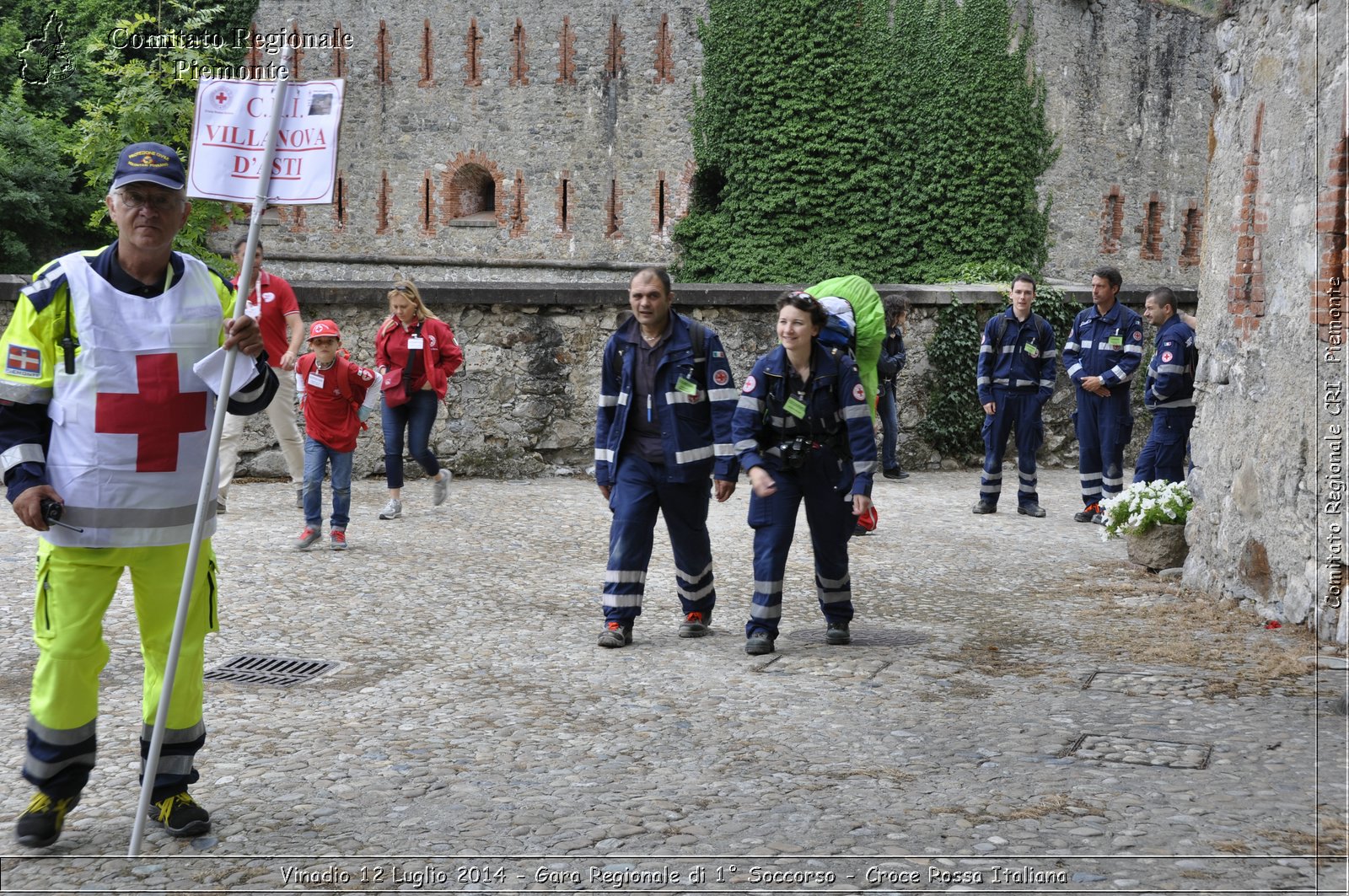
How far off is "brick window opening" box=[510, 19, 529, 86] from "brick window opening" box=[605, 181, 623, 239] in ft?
10.4

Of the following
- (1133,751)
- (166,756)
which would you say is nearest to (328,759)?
(166,756)

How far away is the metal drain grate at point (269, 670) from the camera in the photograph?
5508 mm

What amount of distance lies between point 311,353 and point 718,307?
208 inches

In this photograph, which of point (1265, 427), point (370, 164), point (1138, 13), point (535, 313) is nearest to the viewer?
point (1265, 427)

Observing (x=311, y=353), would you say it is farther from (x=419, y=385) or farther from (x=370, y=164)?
(x=370, y=164)

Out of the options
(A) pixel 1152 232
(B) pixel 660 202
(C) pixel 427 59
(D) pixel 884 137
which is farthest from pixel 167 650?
(A) pixel 1152 232

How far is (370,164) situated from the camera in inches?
1173

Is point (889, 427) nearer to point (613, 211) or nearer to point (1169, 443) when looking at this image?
point (1169, 443)

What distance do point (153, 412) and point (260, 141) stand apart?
97 centimetres

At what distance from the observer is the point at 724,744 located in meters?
4.73

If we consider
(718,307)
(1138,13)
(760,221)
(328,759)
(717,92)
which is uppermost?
(1138,13)

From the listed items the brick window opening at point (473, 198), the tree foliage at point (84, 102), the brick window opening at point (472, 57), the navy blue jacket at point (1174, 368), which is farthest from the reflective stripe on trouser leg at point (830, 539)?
the brick window opening at point (472, 57)

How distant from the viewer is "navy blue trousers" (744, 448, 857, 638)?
6215 millimetres

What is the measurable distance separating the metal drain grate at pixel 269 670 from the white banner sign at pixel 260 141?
7.67 ft
